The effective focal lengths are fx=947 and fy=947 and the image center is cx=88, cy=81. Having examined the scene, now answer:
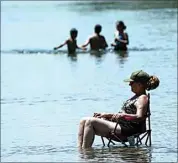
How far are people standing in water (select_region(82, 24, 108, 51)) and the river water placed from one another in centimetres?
34

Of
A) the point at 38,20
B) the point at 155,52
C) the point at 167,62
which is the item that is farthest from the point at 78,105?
the point at 38,20

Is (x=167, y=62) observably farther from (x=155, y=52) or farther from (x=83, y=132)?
(x=83, y=132)

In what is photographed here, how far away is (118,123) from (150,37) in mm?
24553

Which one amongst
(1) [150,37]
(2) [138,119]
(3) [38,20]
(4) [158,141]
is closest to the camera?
(2) [138,119]

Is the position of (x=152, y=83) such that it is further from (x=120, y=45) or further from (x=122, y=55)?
(x=120, y=45)

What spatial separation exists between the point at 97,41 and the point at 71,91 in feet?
31.3

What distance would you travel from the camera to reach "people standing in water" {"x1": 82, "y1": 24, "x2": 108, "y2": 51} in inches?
1209

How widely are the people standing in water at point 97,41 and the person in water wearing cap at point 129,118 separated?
1804 cm

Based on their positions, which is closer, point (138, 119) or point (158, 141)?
point (138, 119)

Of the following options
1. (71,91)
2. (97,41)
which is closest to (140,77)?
(71,91)

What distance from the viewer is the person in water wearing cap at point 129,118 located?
40.3 feet

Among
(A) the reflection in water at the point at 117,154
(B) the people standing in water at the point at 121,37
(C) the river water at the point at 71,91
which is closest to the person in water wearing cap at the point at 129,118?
(A) the reflection in water at the point at 117,154

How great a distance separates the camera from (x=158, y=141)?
1421 cm

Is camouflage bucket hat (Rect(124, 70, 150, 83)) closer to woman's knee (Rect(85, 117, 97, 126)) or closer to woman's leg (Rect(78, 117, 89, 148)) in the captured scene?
woman's knee (Rect(85, 117, 97, 126))
